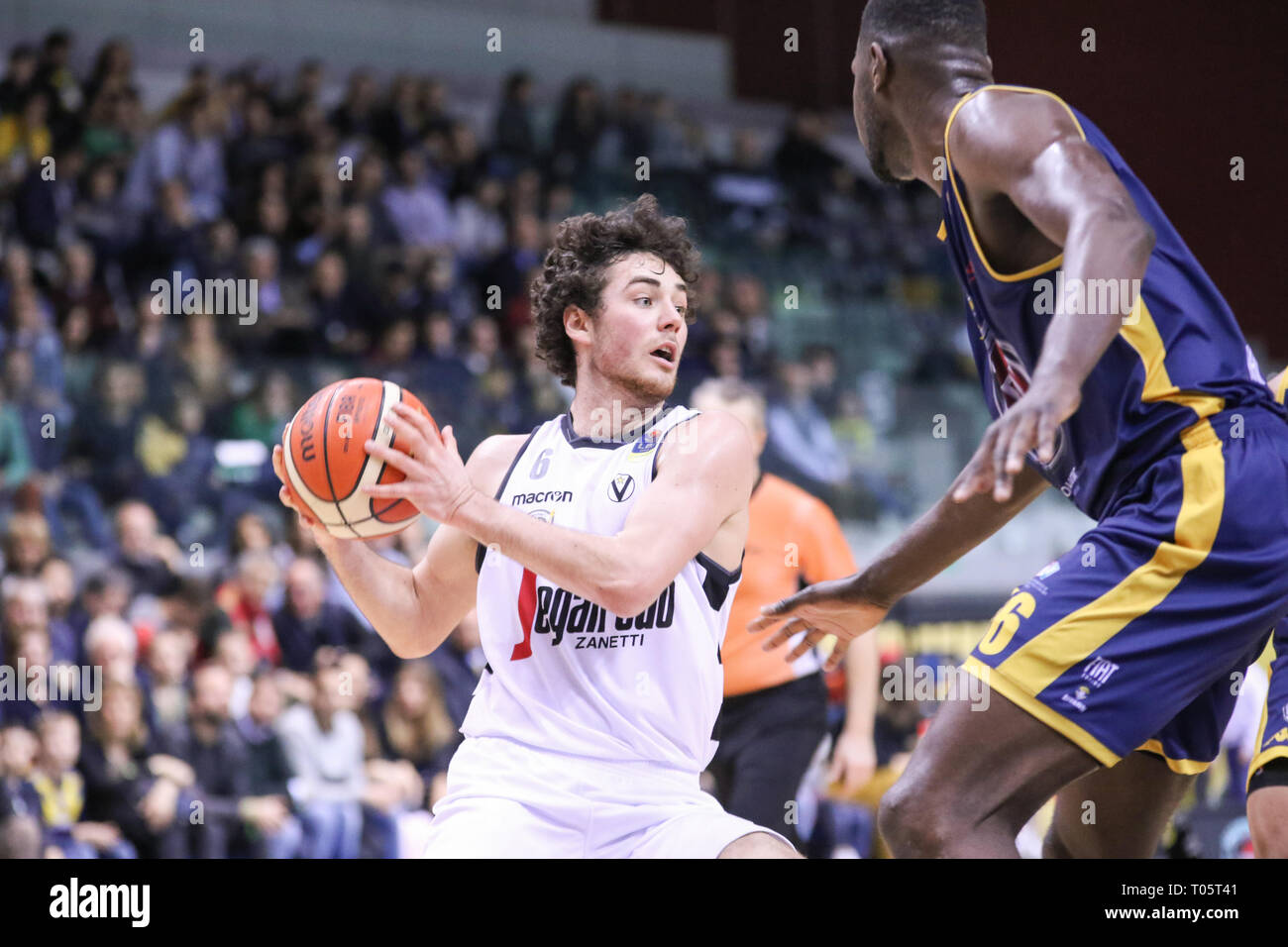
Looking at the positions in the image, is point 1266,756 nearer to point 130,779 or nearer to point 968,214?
point 968,214

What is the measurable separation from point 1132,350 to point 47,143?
9.37 metres

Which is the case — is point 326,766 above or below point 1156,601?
below

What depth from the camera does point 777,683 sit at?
5004 mm

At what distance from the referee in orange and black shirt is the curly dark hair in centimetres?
81

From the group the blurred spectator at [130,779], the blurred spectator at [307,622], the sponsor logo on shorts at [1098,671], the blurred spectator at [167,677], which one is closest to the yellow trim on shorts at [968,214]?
the sponsor logo on shorts at [1098,671]

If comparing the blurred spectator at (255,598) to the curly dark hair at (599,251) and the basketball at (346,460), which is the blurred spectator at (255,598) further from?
the basketball at (346,460)

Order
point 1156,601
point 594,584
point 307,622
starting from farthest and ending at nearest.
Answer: point 307,622
point 594,584
point 1156,601

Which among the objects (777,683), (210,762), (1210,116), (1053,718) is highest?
(1210,116)

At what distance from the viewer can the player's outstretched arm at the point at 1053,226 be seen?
7.66 ft

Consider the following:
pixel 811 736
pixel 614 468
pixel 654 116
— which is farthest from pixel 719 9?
pixel 614 468

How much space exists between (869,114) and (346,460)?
4.65 ft

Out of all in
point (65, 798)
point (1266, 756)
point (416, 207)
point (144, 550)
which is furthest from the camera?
point (416, 207)

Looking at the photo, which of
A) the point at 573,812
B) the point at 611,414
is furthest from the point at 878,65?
the point at 573,812

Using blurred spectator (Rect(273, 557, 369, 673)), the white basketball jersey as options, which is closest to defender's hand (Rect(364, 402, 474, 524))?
the white basketball jersey
